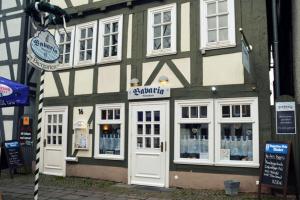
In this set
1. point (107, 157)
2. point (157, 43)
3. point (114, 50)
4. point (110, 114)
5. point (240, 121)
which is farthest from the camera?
point (114, 50)

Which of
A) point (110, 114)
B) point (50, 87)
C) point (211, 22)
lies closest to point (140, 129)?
point (110, 114)

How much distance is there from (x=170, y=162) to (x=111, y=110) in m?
2.56

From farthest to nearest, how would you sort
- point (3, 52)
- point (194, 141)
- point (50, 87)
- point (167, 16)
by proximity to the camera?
point (3, 52), point (50, 87), point (167, 16), point (194, 141)

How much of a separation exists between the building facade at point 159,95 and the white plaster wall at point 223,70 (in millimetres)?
26

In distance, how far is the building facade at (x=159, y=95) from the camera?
28.5ft

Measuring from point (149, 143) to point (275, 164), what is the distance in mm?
3533

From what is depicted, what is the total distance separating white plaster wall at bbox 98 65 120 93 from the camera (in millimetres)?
10674

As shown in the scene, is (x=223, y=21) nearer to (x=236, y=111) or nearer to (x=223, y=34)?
(x=223, y=34)

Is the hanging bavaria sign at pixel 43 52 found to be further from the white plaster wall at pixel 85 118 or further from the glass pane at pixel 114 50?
the white plaster wall at pixel 85 118

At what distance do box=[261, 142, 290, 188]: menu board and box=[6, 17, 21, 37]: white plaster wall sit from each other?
11181 mm

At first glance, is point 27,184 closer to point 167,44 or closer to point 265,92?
point 167,44

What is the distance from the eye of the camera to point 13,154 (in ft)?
38.0

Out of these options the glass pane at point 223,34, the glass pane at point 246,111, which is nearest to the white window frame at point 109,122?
the glass pane at point 223,34

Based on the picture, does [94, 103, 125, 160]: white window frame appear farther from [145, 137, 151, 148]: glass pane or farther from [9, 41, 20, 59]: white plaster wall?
[9, 41, 20, 59]: white plaster wall
